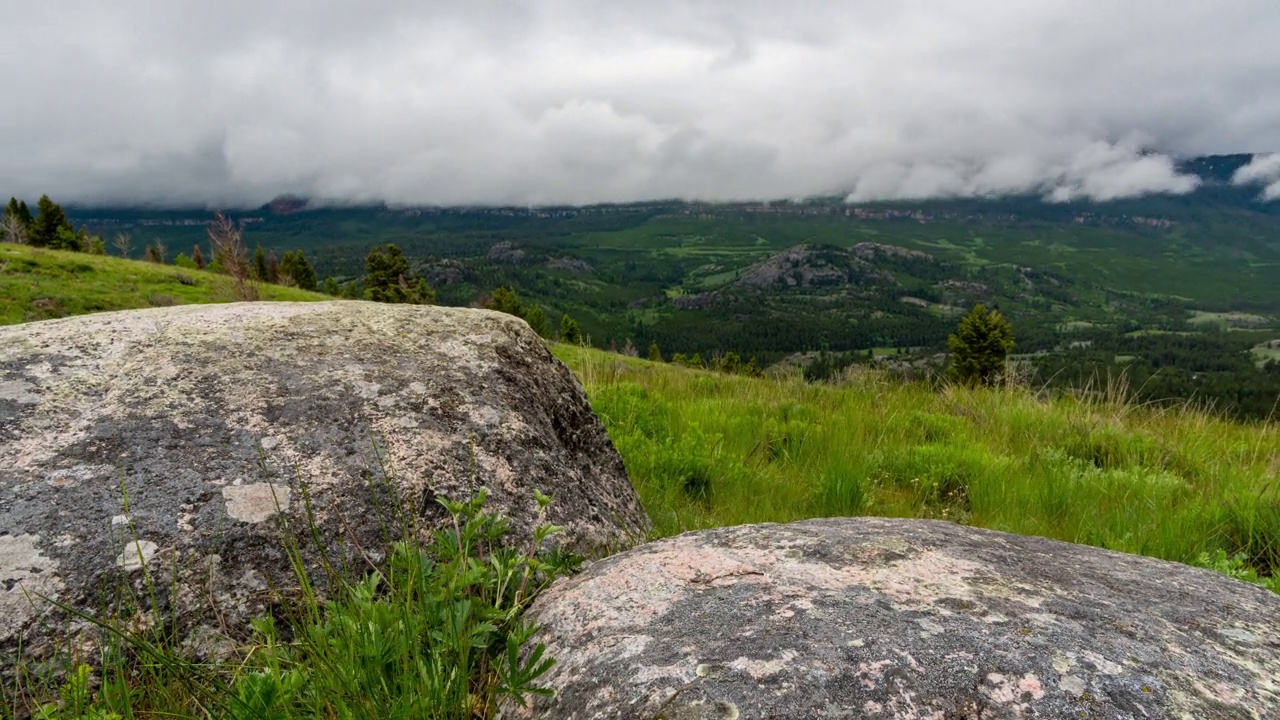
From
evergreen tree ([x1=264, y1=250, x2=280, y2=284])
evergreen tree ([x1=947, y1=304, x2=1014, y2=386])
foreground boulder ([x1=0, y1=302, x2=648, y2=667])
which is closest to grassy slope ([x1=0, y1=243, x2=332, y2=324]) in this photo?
foreground boulder ([x1=0, y1=302, x2=648, y2=667])

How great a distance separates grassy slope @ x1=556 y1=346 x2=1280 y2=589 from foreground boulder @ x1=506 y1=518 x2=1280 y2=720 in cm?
171

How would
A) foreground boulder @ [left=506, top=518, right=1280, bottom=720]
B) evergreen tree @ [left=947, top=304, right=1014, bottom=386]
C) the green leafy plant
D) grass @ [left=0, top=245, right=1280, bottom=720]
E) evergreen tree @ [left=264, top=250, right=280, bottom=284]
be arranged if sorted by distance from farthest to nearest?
evergreen tree @ [left=264, top=250, right=280, bottom=284] < evergreen tree @ [left=947, top=304, right=1014, bottom=386] < grass @ [left=0, top=245, right=1280, bottom=720] < the green leafy plant < foreground boulder @ [left=506, top=518, right=1280, bottom=720]

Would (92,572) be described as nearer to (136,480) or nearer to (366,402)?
(136,480)

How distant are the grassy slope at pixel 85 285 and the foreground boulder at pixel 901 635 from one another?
39492 millimetres

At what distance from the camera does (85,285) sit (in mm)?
37062

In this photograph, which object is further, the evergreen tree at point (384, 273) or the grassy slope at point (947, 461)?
the evergreen tree at point (384, 273)

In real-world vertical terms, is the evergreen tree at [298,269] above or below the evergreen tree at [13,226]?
below

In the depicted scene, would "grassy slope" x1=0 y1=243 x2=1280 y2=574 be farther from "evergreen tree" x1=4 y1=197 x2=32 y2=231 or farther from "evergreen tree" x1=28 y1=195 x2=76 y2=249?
"evergreen tree" x1=4 y1=197 x2=32 y2=231

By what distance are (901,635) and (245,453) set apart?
8.12 feet

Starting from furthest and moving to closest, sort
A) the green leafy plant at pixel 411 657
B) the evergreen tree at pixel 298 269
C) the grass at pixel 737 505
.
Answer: the evergreen tree at pixel 298 269 < the grass at pixel 737 505 < the green leafy plant at pixel 411 657

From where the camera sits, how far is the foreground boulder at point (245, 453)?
2096 millimetres

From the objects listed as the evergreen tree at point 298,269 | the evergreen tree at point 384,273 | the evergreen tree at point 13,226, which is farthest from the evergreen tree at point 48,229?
the evergreen tree at point 384,273

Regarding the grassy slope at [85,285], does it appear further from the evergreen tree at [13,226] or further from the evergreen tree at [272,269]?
the evergreen tree at [272,269]

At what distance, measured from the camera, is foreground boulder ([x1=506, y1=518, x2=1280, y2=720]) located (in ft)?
4.59
